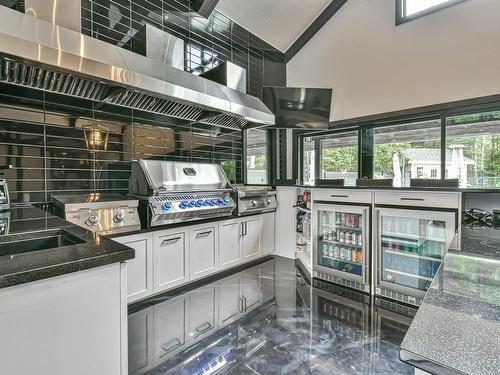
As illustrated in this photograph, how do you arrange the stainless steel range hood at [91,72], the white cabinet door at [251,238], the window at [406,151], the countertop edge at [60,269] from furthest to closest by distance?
1. the white cabinet door at [251,238]
2. the window at [406,151]
3. the stainless steel range hood at [91,72]
4. the countertop edge at [60,269]

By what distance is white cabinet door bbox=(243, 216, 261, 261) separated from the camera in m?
3.67

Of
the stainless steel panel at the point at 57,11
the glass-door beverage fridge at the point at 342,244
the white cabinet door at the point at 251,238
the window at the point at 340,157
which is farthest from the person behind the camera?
the window at the point at 340,157

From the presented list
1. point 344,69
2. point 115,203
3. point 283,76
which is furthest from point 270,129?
point 115,203

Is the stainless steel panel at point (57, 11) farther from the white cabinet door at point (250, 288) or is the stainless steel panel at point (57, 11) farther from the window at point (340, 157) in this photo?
the window at point (340, 157)

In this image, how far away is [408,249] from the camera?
2.72 meters

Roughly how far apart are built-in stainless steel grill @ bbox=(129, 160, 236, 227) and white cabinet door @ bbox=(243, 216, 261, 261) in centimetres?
43

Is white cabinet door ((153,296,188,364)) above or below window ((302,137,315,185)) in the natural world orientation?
below

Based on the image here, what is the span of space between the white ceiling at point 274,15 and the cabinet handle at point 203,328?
3.98 meters

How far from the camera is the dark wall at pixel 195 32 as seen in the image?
2.95 meters

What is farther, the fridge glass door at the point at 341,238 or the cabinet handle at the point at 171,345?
the fridge glass door at the point at 341,238

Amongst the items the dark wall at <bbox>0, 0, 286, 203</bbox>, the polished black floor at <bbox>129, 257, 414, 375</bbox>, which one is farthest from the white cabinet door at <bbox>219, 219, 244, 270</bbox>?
the dark wall at <bbox>0, 0, 286, 203</bbox>

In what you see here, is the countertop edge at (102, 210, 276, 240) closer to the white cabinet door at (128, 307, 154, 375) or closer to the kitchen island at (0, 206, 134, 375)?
the white cabinet door at (128, 307, 154, 375)

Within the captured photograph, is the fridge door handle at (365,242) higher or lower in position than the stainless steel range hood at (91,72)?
lower

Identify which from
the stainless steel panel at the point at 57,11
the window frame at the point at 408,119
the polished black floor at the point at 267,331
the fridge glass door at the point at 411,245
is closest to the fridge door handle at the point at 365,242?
the fridge glass door at the point at 411,245
